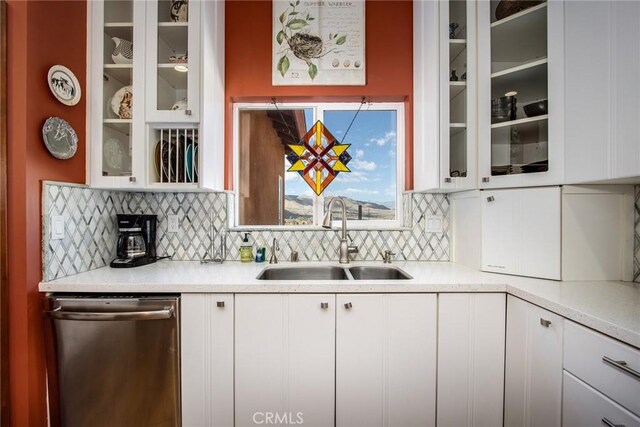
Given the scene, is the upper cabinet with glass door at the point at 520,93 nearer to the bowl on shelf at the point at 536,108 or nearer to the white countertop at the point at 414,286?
the bowl on shelf at the point at 536,108

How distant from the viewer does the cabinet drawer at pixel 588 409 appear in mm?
854

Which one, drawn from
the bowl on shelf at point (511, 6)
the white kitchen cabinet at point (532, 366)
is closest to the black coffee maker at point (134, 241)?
the white kitchen cabinet at point (532, 366)

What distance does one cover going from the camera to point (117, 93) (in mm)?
1652

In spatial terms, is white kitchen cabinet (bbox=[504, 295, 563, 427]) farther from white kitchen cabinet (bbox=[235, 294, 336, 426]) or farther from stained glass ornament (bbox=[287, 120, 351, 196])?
stained glass ornament (bbox=[287, 120, 351, 196])

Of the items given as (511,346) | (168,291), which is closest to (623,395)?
(511,346)

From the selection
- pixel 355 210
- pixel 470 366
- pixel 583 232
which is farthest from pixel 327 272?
pixel 583 232

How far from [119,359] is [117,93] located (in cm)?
150

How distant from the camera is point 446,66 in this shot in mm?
Answer: 1645

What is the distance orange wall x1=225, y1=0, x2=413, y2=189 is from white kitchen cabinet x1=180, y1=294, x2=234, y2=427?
4.82 feet

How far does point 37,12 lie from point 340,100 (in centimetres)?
172

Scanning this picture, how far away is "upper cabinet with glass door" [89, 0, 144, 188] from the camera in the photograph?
1.61 meters

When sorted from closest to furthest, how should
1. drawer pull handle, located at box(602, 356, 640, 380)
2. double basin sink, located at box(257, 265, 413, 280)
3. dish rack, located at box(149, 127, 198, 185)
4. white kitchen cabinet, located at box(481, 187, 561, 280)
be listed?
drawer pull handle, located at box(602, 356, 640, 380)
white kitchen cabinet, located at box(481, 187, 561, 280)
dish rack, located at box(149, 127, 198, 185)
double basin sink, located at box(257, 265, 413, 280)

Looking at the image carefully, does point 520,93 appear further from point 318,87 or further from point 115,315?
point 115,315

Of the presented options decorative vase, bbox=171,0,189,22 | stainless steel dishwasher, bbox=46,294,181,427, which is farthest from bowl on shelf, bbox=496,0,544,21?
stainless steel dishwasher, bbox=46,294,181,427
